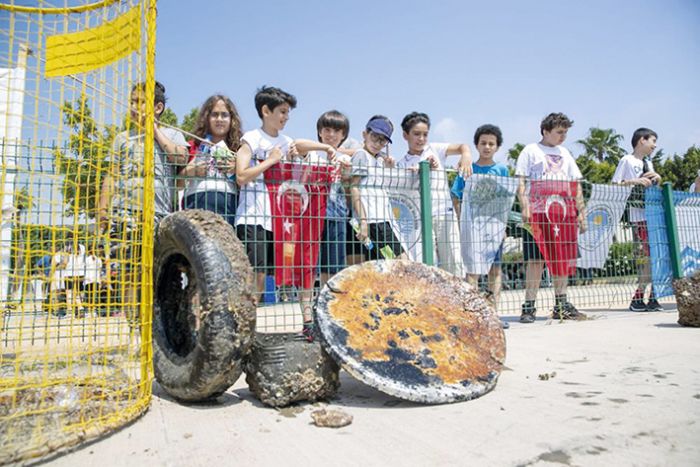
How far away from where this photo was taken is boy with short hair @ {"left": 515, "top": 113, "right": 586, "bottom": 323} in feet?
18.0

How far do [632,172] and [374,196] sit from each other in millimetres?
4193

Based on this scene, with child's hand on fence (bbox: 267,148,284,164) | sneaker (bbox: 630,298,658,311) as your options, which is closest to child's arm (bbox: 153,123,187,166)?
child's hand on fence (bbox: 267,148,284,164)

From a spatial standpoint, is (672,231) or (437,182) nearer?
(437,182)

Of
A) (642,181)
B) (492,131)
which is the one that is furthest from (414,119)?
(642,181)

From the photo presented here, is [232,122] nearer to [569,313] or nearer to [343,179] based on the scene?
[343,179]

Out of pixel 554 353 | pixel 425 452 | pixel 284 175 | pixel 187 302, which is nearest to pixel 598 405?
pixel 425 452

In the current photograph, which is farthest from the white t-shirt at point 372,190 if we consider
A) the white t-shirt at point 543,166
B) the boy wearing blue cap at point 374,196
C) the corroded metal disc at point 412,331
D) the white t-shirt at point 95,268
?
the white t-shirt at point 95,268

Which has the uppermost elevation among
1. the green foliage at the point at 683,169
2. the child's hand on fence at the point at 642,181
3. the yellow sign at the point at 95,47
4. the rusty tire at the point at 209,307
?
the green foliage at the point at 683,169

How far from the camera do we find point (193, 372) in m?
2.34

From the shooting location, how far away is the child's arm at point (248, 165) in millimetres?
3912

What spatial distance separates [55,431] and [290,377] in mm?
1070

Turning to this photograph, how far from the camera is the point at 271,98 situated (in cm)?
423

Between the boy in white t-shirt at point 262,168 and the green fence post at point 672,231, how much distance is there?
→ 5230 millimetres

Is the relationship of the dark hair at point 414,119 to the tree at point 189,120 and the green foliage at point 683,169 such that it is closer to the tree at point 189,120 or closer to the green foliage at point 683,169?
the tree at point 189,120
